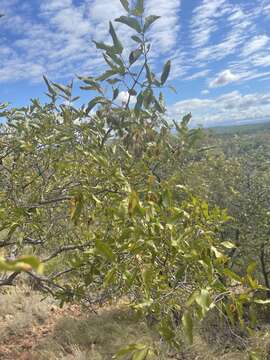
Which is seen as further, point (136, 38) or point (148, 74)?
point (148, 74)

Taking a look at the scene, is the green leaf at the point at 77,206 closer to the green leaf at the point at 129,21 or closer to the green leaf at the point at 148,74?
the green leaf at the point at 148,74

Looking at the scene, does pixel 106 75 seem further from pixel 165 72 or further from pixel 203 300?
pixel 203 300

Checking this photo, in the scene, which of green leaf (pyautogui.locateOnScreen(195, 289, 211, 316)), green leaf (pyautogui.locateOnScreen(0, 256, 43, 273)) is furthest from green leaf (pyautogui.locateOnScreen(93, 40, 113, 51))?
green leaf (pyautogui.locateOnScreen(0, 256, 43, 273))

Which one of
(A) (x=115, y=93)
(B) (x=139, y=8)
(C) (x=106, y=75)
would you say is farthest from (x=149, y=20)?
(A) (x=115, y=93)

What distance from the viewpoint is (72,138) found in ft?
8.26

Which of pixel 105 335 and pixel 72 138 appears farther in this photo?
pixel 105 335

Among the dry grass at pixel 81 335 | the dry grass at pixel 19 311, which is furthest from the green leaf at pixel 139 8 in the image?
the dry grass at pixel 19 311

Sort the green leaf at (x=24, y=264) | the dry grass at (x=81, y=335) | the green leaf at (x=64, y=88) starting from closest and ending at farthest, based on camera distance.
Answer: the green leaf at (x=24, y=264), the green leaf at (x=64, y=88), the dry grass at (x=81, y=335)

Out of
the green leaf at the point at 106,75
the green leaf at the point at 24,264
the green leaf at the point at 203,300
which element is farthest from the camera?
the green leaf at the point at 106,75

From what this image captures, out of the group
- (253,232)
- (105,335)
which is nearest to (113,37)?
(105,335)

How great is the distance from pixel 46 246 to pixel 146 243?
3489 mm

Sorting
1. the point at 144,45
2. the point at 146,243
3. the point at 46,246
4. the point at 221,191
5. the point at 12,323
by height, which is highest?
the point at 144,45

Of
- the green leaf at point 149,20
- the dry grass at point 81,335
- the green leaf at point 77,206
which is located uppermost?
the green leaf at point 149,20

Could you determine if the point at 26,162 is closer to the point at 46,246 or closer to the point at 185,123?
the point at 46,246
